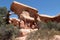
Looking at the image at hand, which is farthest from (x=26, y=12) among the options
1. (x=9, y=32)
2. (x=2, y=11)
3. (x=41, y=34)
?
(x=41, y=34)

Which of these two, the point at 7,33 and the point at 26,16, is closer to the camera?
the point at 7,33

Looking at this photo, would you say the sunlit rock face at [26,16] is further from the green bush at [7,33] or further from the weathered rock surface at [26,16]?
the green bush at [7,33]

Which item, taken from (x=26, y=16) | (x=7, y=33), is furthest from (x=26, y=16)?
(x=7, y=33)

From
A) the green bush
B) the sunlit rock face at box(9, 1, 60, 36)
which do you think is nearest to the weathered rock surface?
the sunlit rock face at box(9, 1, 60, 36)

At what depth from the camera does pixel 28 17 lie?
28797 mm

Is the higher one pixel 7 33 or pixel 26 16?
pixel 26 16

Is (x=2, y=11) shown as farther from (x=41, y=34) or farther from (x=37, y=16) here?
(x=41, y=34)

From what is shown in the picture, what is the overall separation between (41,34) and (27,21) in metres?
13.6

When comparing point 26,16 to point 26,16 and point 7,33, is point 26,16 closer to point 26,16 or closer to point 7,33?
point 26,16

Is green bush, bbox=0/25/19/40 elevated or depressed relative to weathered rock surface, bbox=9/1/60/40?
depressed

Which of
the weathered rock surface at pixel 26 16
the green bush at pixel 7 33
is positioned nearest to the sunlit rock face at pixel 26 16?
the weathered rock surface at pixel 26 16

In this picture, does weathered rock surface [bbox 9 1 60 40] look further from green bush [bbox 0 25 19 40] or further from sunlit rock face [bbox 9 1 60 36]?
green bush [bbox 0 25 19 40]

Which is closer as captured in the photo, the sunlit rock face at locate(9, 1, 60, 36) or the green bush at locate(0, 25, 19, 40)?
the green bush at locate(0, 25, 19, 40)

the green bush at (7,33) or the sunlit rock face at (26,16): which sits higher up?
the sunlit rock face at (26,16)
